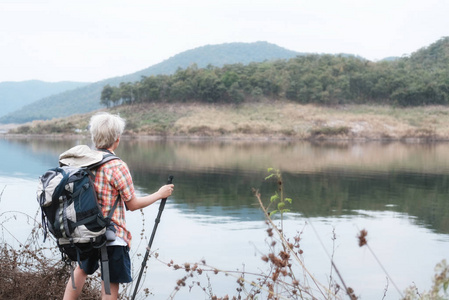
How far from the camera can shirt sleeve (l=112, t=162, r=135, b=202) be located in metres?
3.12

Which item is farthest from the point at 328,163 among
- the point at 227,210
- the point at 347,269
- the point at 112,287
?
the point at 112,287

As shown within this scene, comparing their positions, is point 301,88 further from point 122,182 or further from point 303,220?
point 122,182

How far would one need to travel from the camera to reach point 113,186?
3158 mm

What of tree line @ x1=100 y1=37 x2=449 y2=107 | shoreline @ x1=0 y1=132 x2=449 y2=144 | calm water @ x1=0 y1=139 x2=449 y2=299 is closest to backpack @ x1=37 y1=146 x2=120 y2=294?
calm water @ x1=0 y1=139 x2=449 y2=299

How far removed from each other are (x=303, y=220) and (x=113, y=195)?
10.3 metres

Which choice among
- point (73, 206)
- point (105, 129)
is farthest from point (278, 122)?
point (73, 206)

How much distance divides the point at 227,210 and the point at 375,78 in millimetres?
80316

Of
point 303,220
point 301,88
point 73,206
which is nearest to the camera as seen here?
point 73,206

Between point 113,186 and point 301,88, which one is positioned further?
point 301,88

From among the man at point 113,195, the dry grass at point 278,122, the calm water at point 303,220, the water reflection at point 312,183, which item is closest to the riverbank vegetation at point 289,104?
the dry grass at point 278,122

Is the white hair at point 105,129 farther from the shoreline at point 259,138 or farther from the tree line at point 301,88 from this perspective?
the tree line at point 301,88

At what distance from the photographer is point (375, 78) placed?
291 ft

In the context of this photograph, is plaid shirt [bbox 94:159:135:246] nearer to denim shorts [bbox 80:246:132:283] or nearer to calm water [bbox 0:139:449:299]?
denim shorts [bbox 80:246:132:283]

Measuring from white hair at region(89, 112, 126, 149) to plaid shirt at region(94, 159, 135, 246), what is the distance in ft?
0.54
